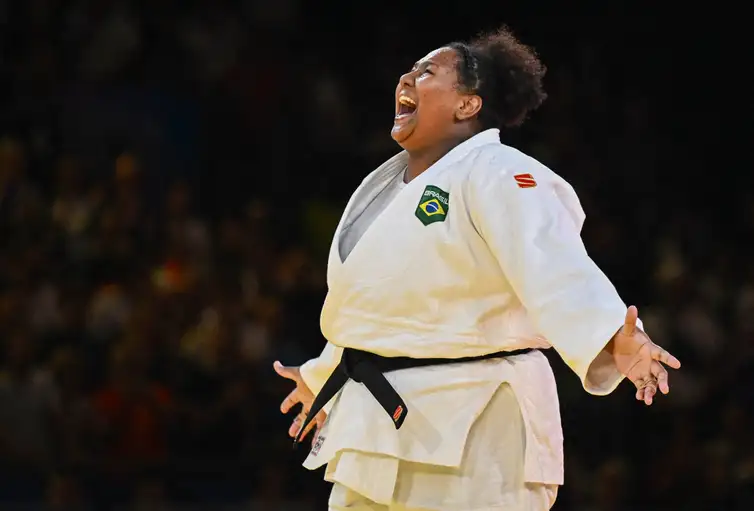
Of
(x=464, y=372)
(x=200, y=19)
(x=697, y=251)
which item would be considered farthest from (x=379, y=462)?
(x=200, y=19)

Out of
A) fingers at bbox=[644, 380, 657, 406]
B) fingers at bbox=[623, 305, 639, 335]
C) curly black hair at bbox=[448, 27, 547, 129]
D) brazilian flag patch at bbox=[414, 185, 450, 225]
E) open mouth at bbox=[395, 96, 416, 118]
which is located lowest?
fingers at bbox=[644, 380, 657, 406]

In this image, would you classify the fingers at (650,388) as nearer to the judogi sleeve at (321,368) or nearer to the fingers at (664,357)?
the fingers at (664,357)

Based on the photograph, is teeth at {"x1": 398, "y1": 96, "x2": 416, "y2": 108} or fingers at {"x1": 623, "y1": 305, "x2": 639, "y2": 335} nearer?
fingers at {"x1": 623, "y1": 305, "x2": 639, "y2": 335}

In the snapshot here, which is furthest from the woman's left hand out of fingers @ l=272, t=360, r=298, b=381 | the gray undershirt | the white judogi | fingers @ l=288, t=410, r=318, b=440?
fingers @ l=272, t=360, r=298, b=381

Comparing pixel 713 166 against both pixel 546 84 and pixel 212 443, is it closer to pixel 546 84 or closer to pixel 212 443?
pixel 546 84

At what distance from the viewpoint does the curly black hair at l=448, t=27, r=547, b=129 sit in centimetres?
324

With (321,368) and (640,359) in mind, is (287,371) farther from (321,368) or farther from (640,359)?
(640,359)

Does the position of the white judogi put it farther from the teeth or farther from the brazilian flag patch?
the teeth

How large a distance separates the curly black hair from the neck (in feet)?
0.30

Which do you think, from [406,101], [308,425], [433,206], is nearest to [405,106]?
[406,101]

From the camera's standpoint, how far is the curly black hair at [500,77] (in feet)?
10.6

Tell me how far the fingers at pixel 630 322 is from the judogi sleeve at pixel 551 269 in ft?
0.12

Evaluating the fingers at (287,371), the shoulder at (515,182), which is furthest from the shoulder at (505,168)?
the fingers at (287,371)

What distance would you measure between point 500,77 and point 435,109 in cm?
22
